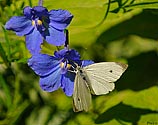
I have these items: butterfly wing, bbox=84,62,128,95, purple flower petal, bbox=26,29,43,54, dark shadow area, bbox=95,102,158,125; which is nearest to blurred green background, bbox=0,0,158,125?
dark shadow area, bbox=95,102,158,125

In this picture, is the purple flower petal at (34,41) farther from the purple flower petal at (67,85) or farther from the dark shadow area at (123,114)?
the dark shadow area at (123,114)

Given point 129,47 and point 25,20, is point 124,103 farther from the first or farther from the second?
point 25,20

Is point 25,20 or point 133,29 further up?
point 25,20

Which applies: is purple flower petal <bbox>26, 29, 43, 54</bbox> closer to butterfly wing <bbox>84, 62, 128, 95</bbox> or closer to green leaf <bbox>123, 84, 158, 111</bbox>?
butterfly wing <bbox>84, 62, 128, 95</bbox>

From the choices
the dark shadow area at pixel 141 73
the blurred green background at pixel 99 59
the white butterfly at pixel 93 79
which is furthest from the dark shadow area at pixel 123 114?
the white butterfly at pixel 93 79

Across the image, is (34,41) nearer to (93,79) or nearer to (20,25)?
(20,25)

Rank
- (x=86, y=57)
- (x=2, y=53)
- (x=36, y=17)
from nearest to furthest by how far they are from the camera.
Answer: (x=36, y=17) < (x=2, y=53) < (x=86, y=57)

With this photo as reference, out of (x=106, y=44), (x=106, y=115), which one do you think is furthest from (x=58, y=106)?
(x=106, y=44)

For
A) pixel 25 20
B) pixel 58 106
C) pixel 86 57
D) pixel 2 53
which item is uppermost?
pixel 25 20

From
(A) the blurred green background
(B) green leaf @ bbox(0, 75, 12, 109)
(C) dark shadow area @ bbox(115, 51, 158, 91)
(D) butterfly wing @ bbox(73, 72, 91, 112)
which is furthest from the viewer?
(C) dark shadow area @ bbox(115, 51, 158, 91)
